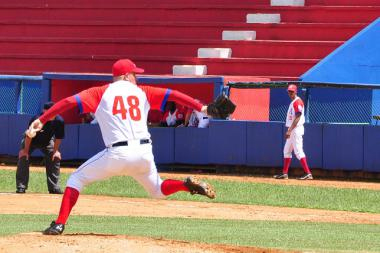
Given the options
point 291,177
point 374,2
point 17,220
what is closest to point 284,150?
point 291,177

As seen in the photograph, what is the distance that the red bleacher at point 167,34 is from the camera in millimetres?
25797

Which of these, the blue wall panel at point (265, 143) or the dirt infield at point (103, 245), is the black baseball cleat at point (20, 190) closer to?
the blue wall panel at point (265, 143)

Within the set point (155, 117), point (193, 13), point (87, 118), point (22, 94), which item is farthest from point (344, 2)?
point (22, 94)

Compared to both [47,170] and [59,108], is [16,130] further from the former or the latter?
[59,108]

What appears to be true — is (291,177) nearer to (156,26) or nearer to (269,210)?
(269,210)

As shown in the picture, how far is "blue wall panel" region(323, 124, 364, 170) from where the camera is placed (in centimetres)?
2147

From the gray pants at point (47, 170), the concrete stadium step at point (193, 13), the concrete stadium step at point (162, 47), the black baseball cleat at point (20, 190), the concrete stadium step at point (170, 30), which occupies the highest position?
the concrete stadium step at point (193, 13)

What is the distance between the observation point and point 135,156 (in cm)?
1014

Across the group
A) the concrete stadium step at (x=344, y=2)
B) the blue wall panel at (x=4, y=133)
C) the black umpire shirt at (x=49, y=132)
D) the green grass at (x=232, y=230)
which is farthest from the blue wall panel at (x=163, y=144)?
the green grass at (x=232, y=230)

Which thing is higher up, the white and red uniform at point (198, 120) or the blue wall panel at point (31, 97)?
the blue wall panel at point (31, 97)

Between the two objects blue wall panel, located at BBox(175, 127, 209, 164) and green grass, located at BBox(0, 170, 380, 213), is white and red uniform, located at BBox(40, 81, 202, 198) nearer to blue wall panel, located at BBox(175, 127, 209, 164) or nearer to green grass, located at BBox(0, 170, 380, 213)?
green grass, located at BBox(0, 170, 380, 213)

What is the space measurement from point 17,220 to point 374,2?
15.3m

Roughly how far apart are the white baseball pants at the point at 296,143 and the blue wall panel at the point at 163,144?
299cm

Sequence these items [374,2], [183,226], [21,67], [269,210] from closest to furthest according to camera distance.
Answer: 1. [183,226]
2. [269,210]
3. [374,2]
4. [21,67]
